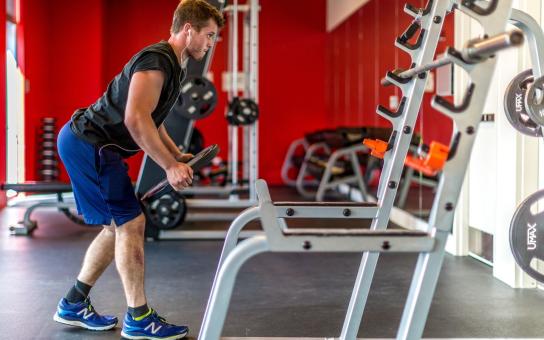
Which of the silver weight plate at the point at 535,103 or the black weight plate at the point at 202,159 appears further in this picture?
the silver weight plate at the point at 535,103

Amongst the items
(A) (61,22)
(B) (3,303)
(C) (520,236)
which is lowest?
(B) (3,303)

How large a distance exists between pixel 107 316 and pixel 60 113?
667 centimetres

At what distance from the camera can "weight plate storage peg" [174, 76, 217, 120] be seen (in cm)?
510

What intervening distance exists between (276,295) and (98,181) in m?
1.23

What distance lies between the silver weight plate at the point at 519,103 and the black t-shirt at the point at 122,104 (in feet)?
4.80

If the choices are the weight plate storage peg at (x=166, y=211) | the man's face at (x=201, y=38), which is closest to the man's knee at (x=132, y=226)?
the man's face at (x=201, y=38)

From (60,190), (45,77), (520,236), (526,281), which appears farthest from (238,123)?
(45,77)

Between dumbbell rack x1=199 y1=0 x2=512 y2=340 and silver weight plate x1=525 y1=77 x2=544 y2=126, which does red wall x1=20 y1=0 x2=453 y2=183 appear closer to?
silver weight plate x1=525 y1=77 x2=544 y2=126

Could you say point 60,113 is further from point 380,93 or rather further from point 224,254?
point 224,254

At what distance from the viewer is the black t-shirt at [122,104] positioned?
2.50 metres

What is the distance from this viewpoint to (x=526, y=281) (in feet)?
12.0

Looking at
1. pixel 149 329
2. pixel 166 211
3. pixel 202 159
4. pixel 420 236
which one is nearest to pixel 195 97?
pixel 166 211

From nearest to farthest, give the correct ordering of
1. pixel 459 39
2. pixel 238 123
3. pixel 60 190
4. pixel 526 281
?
pixel 526 281 < pixel 459 39 < pixel 60 190 < pixel 238 123

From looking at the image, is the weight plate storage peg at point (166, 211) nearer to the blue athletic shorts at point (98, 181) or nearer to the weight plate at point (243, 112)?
the weight plate at point (243, 112)
